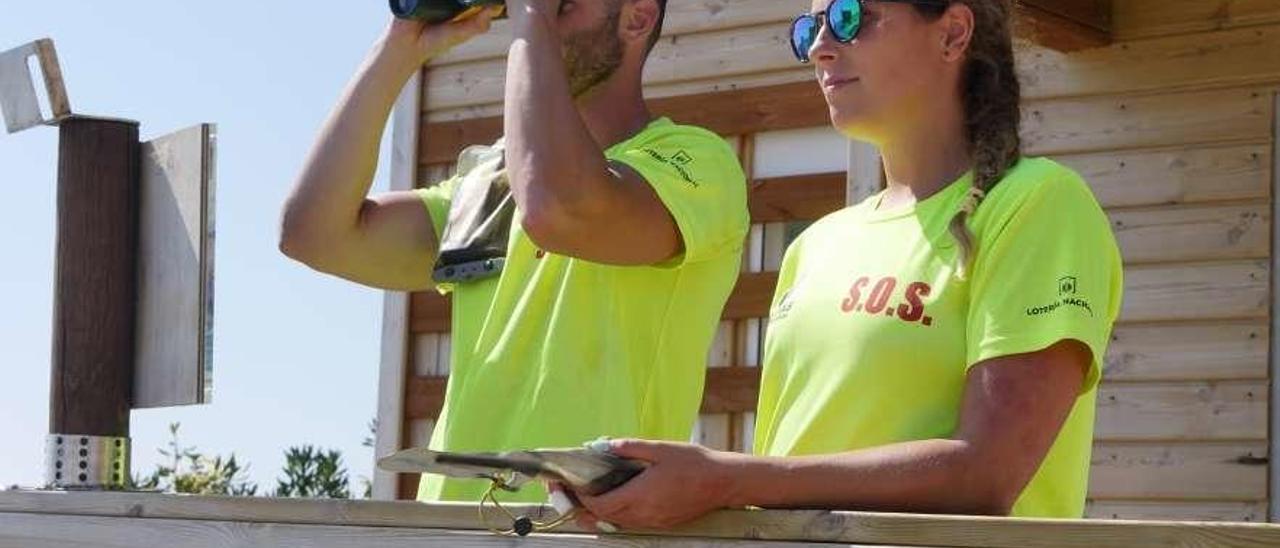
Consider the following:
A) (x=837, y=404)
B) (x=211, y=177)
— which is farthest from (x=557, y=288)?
(x=211, y=177)

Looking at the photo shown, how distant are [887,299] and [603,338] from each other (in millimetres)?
558

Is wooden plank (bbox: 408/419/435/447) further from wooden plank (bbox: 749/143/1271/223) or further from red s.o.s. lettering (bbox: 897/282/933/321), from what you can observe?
red s.o.s. lettering (bbox: 897/282/933/321)

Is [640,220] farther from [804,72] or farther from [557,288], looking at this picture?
[804,72]

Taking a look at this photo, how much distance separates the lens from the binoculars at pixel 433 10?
10.9 feet

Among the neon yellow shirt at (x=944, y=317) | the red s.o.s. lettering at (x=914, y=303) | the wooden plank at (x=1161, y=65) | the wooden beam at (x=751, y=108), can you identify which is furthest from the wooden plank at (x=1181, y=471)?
the red s.o.s. lettering at (x=914, y=303)

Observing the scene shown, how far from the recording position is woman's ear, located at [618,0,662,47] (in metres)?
3.23

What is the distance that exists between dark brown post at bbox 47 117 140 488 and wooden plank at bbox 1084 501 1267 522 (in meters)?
2.81

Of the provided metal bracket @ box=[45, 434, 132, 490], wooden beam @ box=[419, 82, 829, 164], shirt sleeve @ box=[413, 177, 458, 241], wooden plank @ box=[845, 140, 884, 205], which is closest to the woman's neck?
shirt sleeve @ box=[413, 177, 458, 241]

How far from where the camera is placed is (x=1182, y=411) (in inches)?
239

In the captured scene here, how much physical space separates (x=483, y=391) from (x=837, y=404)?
0.63m

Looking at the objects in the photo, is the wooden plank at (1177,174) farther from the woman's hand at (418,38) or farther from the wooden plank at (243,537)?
the wooden plank at (243,537)

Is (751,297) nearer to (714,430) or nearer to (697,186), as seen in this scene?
(714,430)

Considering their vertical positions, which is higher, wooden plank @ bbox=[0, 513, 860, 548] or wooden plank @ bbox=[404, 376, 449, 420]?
wooden plank @ bbox=[404, 376, 449, 420]

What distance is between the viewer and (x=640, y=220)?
2.82m
